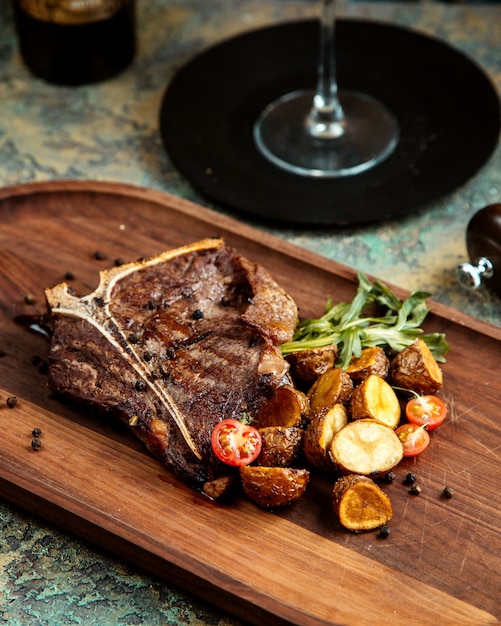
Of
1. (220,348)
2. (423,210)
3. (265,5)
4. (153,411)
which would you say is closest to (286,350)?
(220,348)

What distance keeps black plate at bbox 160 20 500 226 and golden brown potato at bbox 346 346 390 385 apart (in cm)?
93

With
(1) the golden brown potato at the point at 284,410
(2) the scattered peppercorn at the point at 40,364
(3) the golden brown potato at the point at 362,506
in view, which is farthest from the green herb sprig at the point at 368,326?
(2) the scattered peppercorn at the point at 40,364

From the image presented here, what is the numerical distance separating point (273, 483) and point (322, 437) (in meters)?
0.21

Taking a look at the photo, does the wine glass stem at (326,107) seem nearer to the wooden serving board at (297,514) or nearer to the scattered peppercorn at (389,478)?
the wooden serving board at (297,514)

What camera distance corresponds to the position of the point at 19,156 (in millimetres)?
4535

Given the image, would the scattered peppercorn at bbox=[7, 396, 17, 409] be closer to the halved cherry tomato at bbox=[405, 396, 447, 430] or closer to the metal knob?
the halved cherry tomato at bbox=[405, 396, 447, 430]

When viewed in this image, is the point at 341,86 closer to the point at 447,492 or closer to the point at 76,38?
the point at 76,38

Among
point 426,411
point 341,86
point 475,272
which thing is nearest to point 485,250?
point 475,272

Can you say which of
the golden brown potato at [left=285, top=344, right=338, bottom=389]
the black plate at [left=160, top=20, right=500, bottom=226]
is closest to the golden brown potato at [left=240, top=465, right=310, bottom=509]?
the golden brown potato at [left=285, top=344, right=338, bottom=389]

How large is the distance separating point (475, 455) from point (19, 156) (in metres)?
2.54

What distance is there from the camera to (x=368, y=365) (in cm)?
319

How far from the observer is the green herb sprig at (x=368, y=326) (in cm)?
328

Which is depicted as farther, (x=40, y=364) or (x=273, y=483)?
(x=40, y=364)

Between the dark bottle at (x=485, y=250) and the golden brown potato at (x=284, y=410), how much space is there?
2.96ft
